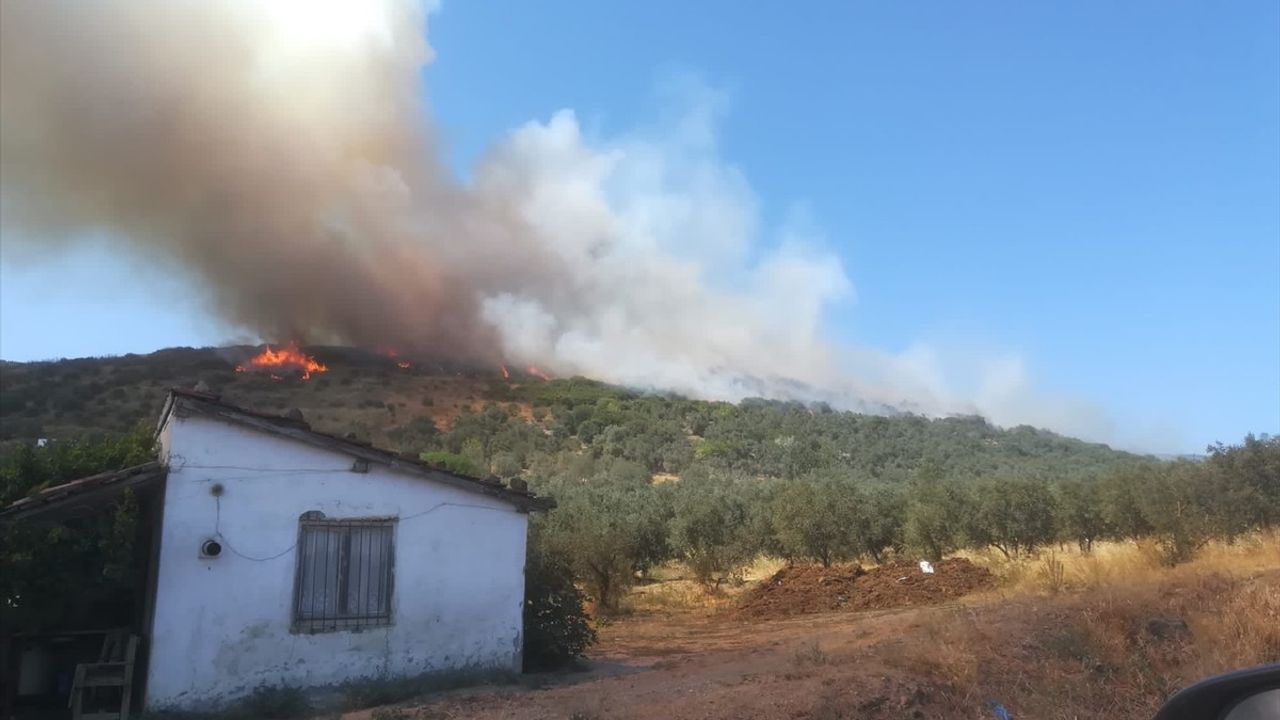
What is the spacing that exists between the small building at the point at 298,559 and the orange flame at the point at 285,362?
52.2 metres

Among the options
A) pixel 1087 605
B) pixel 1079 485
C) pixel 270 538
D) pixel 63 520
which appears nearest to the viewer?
pixel 63 520

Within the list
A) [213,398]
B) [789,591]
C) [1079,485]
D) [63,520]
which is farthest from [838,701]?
[1079,485]

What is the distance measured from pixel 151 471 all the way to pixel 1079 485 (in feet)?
79.9

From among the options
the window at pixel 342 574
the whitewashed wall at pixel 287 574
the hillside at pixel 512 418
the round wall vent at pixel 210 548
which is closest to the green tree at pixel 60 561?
the whitewashed wall at pixel 287 574

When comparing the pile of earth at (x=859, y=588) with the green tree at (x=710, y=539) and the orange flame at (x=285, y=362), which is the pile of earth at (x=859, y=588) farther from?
the orange flame at (x=285, y=362)

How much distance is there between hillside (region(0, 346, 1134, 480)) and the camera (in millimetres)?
46375

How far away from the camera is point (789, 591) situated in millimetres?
20516

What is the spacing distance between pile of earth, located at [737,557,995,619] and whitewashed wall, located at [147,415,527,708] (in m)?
10.00

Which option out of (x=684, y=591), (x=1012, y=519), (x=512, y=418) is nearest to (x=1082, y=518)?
(x=1012, y=519)

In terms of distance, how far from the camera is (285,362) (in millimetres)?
63438

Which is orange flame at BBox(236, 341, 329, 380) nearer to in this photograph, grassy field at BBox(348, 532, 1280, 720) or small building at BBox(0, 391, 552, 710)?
small building at BBox(0, 391, 552, 710)

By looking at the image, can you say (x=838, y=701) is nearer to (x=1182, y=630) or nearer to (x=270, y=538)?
(x=1182, y=630)

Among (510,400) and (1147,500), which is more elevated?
(510,400)

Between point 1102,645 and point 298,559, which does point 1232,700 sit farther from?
point 298,559
